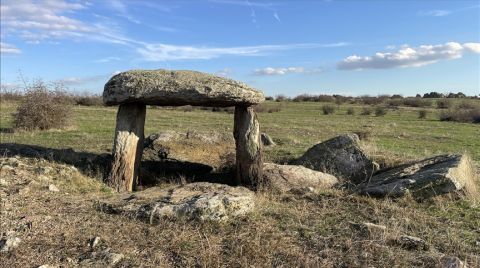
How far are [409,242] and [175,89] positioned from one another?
5926mm

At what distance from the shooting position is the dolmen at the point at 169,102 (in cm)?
1048

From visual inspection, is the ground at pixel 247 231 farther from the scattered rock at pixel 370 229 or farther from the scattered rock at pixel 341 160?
the scattered rock at pixel 341 160

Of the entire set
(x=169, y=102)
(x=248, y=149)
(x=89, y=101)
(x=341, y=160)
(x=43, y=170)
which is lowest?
(x=43, y=170)

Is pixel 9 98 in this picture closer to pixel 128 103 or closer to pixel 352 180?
pixel 128 103

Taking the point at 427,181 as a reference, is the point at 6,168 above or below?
below

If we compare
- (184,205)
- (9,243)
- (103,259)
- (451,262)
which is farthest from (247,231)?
(9,243)

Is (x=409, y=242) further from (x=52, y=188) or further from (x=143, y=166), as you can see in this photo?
(x=143, y=166)

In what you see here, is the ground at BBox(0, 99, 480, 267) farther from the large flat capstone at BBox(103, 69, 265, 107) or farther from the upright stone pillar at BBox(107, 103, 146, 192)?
the large flat capstone at BBox(103, 69, 265, 107)

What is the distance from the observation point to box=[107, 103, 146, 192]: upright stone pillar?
1090 centimetres

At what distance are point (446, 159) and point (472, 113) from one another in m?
30.9

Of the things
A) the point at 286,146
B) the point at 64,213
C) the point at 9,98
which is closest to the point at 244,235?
the point at 64,213

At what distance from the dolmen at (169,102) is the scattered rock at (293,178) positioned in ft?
0.99

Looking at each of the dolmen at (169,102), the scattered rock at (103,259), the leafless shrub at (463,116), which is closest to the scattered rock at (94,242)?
the scattered rock at (103,259)

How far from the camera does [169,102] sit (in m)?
11.1
